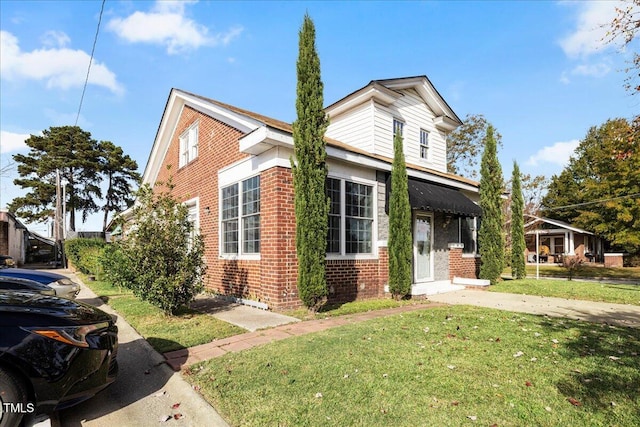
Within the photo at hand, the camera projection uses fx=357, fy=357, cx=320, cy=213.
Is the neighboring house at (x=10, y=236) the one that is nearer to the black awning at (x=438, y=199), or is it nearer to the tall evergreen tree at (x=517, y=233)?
the black awning at (x=438, y=199)

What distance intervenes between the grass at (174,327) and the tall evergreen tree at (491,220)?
31.1 ft

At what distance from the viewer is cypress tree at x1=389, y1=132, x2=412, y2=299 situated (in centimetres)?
865

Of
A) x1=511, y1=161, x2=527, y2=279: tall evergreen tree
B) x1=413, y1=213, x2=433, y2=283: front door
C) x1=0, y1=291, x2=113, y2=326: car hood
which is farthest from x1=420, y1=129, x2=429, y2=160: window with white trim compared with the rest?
x1=0, y1=291, x2=113, y2=326: car hood

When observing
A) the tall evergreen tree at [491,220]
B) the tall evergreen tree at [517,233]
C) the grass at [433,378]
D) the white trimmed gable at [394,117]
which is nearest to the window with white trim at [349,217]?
the white trimmed gable at [394,117]

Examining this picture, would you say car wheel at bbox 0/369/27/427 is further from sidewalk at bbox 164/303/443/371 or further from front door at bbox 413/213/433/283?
front door at bbox 413/213/433/283

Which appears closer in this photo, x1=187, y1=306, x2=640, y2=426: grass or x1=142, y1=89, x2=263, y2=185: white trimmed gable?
x1=187, y1=306, x2=640, y2=426: grass

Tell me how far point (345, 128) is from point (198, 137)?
→ 4.97 metres

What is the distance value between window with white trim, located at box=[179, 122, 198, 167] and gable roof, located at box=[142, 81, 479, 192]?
83cm

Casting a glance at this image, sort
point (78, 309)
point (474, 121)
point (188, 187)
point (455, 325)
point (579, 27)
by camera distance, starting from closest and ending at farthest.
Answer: point (78, 309) < point (455, 325) < point (579, 27) < point (188, 187) < point (474, 121)

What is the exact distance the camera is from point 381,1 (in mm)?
9133

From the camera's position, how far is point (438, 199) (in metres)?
10.2

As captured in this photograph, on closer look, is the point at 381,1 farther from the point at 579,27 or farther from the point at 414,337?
the point at 414,337

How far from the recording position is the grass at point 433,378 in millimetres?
2926

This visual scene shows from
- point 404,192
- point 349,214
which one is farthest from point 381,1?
point 349,214
